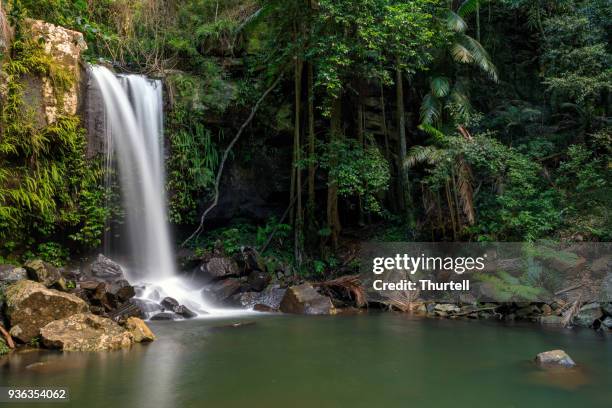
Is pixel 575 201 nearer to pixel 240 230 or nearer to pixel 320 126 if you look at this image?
pixel 320 126

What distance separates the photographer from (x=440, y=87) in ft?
45.3

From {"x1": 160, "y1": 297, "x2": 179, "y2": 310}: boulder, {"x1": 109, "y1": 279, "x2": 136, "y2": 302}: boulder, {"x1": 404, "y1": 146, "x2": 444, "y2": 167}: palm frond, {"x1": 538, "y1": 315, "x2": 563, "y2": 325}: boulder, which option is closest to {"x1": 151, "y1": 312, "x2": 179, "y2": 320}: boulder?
{"x1": 160, "y1": 297, "x2": 179, "y2": 310}: boulder

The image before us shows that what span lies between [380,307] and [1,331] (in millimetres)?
7549

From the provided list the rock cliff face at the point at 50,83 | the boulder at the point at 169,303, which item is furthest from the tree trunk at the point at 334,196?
the rock cliff face at the point at 50,83

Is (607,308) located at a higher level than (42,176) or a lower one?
lower

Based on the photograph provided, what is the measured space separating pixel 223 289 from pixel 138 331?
3.96m

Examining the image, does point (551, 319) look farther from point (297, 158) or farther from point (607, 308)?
point (297, 158)

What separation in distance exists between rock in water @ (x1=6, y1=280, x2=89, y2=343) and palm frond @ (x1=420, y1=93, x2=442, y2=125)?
9952 mm

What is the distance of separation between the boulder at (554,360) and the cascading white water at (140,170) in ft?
24.7

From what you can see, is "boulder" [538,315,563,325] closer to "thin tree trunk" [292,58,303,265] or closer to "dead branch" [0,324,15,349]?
"thin tree trunk" [292,58,303,265]

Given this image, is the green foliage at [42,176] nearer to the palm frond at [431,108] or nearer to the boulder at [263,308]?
the boulder at [263,308]

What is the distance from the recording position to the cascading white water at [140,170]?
39.7 ft

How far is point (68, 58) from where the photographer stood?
1146 centimetres

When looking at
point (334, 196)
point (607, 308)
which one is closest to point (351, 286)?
point (334, 196)
